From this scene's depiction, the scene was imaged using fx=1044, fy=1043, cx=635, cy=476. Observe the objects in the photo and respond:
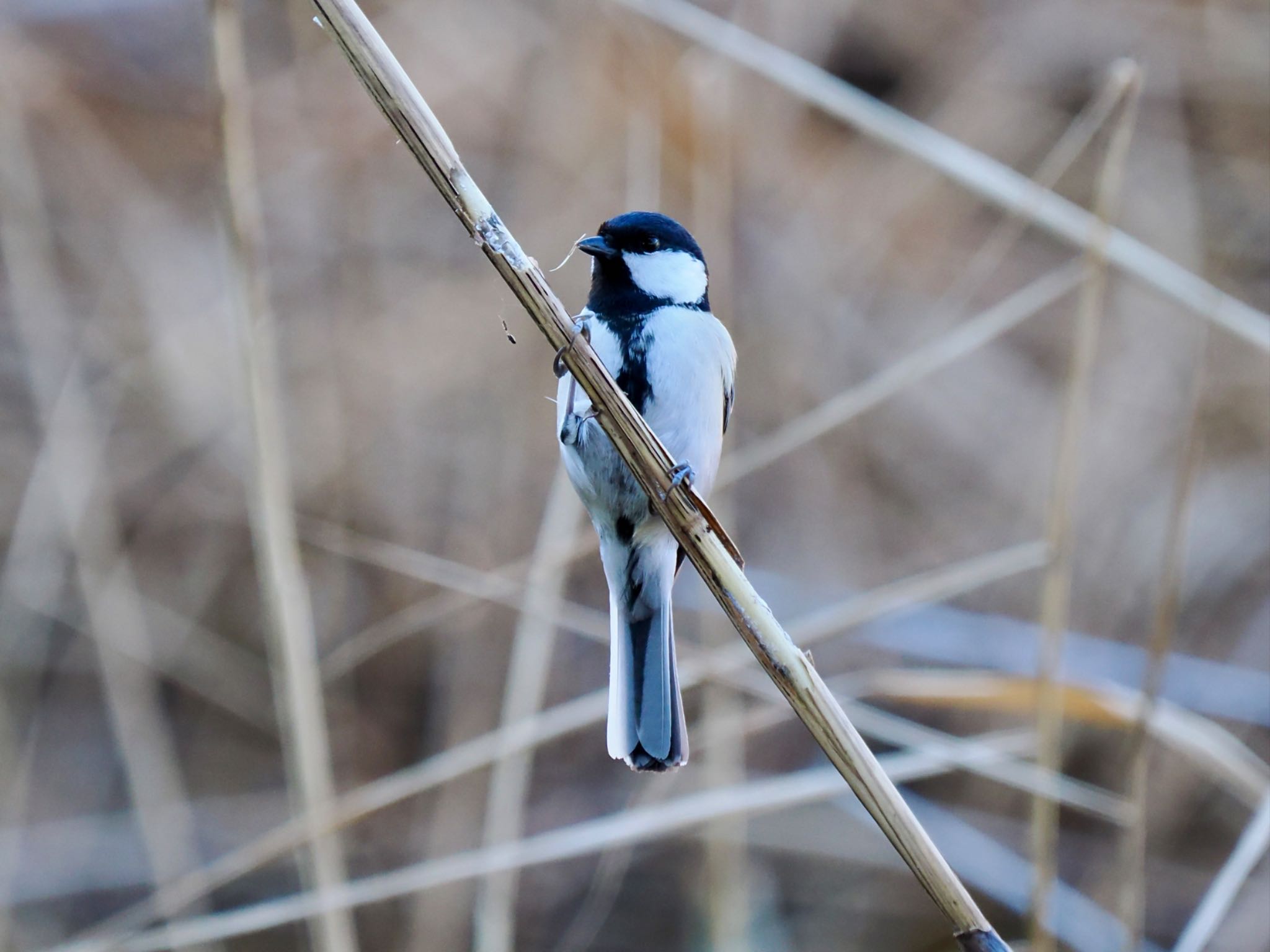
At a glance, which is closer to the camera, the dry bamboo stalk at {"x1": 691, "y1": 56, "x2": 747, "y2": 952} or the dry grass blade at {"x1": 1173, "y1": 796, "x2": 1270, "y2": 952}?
the dry grass blade at {"x1": 1173, "y1": 796, "x2": 1270, "y2": 952}

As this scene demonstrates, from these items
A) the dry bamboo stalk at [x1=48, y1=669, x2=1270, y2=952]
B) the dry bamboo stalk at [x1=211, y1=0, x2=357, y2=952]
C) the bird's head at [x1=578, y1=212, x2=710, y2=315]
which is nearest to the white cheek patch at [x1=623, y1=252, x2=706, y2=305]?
the bird's head at [x1=578, y1=212, x2=710, y2=315]

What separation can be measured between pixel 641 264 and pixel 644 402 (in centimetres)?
16

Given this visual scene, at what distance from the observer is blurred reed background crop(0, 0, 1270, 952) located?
2.28 m

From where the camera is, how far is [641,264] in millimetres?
1192

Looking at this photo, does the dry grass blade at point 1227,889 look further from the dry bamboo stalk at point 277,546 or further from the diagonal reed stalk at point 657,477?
the dry bamboo stalk at point 277,546

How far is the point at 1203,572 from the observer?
2678 mm

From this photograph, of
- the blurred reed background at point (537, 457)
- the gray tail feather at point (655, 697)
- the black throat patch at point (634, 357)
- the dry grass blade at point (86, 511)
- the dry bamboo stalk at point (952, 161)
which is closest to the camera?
the gray tail feather at point (655, 697)

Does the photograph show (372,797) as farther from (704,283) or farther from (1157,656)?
(1157,656)

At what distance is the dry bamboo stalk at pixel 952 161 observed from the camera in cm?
131

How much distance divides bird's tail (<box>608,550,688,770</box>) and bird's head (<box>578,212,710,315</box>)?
0.31 meters

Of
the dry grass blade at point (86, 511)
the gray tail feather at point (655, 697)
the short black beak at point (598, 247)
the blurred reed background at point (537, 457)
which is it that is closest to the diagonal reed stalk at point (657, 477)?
the gray tail feather at point (655, 697)

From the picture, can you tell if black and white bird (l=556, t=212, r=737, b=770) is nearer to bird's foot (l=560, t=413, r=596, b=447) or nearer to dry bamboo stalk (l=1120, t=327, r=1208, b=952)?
bird's foot (l=560, t=413, r=596, b=447)

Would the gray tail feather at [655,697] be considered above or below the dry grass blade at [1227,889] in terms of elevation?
above

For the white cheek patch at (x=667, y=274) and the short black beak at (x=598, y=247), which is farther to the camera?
the white cheek patch at (x=667, y=274)
